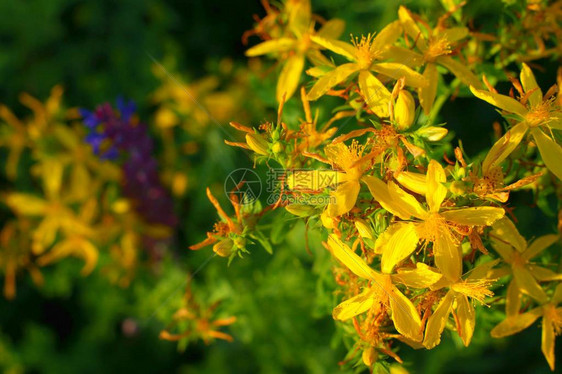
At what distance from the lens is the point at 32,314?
11.6 ft

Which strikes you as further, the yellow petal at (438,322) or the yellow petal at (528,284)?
the yellow petal at (528,284)

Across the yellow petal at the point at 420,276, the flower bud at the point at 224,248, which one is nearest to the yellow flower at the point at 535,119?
the yellow petal at the point at 420,276

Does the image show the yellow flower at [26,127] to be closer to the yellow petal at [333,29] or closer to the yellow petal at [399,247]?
the yellow petal at [333,29]

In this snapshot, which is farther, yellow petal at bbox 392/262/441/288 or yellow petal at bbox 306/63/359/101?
yellow petal at bbox 306/63/359/101

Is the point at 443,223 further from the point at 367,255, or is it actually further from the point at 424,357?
the point at 424,357

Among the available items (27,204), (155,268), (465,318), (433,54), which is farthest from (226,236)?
(27,204)

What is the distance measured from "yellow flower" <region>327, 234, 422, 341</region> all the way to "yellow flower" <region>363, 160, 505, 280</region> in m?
0.06

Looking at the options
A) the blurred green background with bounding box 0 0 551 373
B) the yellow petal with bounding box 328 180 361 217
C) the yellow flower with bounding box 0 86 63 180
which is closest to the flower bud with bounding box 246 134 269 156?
the yellow petal with bounding box 328 180 361 217

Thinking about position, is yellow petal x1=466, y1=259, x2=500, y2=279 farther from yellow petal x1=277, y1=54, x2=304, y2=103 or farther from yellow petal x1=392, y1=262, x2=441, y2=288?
yellow petal x1=277, y1=54, x2=304, y2=103

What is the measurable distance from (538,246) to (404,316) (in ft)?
1.90

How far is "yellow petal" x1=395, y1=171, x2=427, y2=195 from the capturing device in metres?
1.29

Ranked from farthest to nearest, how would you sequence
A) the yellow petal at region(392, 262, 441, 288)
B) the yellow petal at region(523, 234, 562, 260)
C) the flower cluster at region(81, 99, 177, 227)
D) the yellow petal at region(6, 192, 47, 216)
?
the yellow petal at region(6, 192, 47, 216) < the flower cluster at region(81, 99, 177, 227) < the yellow petal at region(523, 234, 562, 260) < the yellow petal at region(392, 262, 441, 288)

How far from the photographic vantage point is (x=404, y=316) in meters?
1.31

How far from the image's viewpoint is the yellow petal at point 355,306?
53.8 inches
